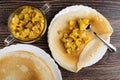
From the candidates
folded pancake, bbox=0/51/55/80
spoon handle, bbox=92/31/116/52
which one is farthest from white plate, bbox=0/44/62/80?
spoon handle, bbox=92/31/116/52

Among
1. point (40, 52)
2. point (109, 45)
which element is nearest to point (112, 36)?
point (109, 45)

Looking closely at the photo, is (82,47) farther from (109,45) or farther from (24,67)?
(24,67)

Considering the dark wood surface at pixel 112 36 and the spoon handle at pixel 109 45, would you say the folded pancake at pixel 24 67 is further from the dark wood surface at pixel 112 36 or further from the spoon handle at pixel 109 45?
the spoon handle at pixel 109 45

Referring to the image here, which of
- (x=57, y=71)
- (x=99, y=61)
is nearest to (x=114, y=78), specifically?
(x=99, y=61)

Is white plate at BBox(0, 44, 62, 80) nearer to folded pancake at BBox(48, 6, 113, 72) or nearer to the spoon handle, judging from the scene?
folded pancake at BBox(48, 6, 113, 72)

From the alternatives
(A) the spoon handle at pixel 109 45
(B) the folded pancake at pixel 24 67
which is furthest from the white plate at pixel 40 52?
(A) the spoon handle at pixel 109 45
